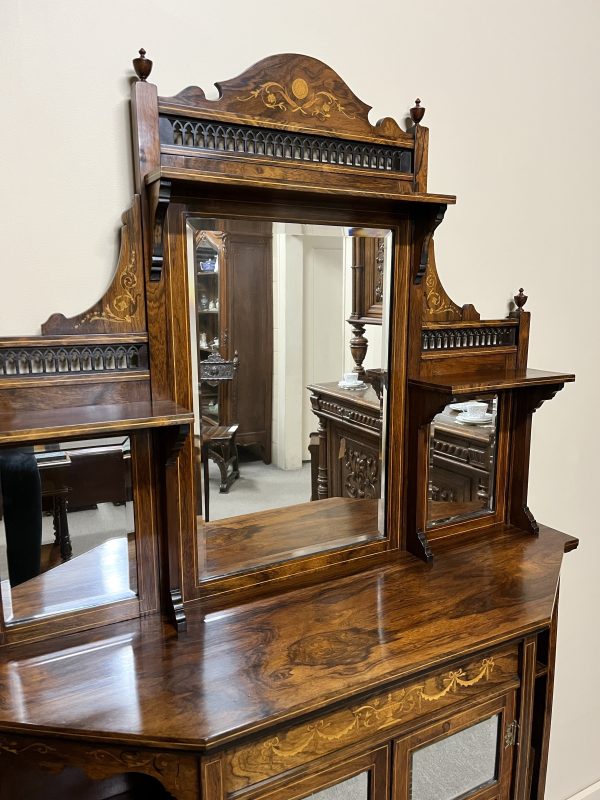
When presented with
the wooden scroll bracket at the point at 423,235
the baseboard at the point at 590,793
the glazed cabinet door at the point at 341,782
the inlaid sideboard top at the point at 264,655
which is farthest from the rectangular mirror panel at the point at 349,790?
the baseboard at the point at 590,793

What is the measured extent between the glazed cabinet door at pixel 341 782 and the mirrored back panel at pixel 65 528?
1.57ft

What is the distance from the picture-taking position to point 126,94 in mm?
1259

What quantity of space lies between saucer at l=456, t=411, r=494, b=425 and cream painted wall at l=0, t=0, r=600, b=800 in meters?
0.30

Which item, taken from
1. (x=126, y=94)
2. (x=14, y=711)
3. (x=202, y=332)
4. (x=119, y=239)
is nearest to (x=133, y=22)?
(x=126, y=94)

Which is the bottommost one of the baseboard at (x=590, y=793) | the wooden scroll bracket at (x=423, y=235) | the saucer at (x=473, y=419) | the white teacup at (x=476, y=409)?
the baseboard at (x=590, y=793)

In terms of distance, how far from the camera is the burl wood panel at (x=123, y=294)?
1261 millimetres

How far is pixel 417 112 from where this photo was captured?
1527mm

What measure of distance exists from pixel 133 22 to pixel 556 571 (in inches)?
61.2

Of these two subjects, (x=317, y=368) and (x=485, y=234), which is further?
(x=485, y=234)

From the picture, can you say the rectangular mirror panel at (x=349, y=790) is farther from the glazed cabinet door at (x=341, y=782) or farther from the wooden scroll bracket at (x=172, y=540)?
the wooden scroll bracket at (x=172, y=540)

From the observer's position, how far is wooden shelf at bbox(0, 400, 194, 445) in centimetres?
108

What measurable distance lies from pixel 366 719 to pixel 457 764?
38cm

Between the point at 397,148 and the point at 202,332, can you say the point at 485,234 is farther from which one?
the point at 202,332

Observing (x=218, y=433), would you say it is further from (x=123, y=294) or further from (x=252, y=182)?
(x=252, y=182)
